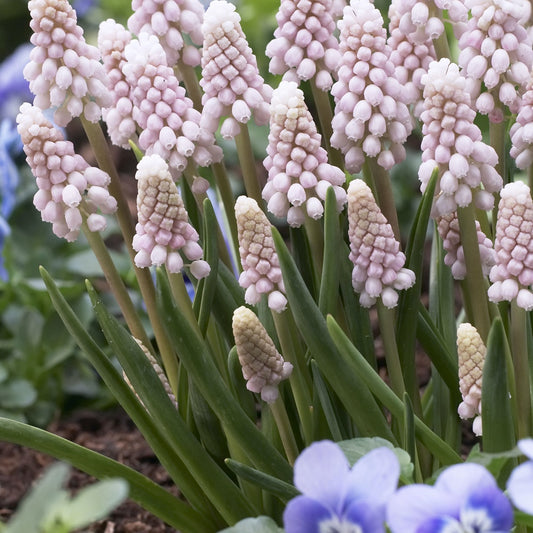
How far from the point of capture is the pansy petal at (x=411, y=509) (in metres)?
0.61

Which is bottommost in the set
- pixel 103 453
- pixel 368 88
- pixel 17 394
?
pixel 103 453

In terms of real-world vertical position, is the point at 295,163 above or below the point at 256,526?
above

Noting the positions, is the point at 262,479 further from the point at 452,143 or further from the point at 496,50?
the point at 496,50

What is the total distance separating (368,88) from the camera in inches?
39.8

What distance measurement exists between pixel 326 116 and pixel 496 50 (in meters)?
0.23

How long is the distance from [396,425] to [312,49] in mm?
470

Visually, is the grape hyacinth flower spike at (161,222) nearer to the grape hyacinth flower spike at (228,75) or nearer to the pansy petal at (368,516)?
the grape hyacinth flower spike at (228,75)

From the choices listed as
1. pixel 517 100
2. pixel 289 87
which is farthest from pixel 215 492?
pixel 517 100

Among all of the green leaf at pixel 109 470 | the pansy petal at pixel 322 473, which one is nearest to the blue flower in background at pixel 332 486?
the pansy petal at pixel 322 473

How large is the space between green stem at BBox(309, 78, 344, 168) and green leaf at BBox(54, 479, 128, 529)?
2.29 feet

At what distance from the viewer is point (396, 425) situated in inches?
44.8

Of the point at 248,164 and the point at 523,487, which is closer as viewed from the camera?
the point at 523,487

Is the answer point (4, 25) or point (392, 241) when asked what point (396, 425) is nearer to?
point (392, 241)

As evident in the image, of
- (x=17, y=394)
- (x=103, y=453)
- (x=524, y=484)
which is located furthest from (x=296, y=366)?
(x=17, y=394)
